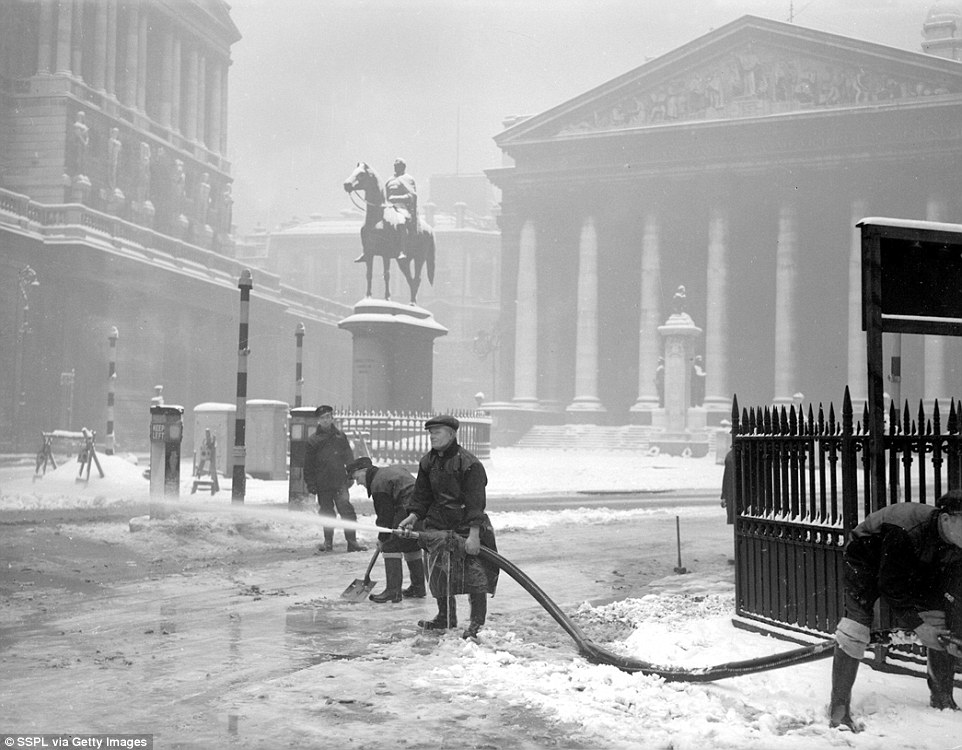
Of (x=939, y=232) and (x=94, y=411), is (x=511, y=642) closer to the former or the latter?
(x=939, y=232)

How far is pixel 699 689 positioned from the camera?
243 inches

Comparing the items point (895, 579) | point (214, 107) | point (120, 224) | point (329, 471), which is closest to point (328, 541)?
point (329, 471)

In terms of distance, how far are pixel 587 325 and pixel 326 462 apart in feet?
145

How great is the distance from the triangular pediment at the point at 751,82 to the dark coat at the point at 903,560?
4574 cm

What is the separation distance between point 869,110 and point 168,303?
3260 cm

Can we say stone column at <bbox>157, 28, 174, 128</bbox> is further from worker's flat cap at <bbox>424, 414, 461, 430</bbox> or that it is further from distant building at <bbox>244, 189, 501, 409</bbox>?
worker's flat cap at <bbox>424, 414, 461, 430</bbox>

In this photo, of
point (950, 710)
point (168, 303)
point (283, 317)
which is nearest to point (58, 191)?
point (168, 303)

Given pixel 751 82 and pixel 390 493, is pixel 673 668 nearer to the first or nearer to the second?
pixel 390 493

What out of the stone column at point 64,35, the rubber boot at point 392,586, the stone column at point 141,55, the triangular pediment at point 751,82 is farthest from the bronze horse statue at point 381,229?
the triangular pediment at point 751,82

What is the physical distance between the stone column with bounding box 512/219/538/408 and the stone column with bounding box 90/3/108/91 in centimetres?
2298

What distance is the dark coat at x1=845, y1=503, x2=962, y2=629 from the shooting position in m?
5.45

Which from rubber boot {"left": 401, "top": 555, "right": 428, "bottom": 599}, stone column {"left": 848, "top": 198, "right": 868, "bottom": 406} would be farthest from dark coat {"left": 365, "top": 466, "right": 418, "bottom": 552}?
stone column {"left": 848, "top": 198, "right": 868, "bottom": 406}

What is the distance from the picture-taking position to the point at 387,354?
2505cm

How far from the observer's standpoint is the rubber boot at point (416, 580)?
9.49 metres
